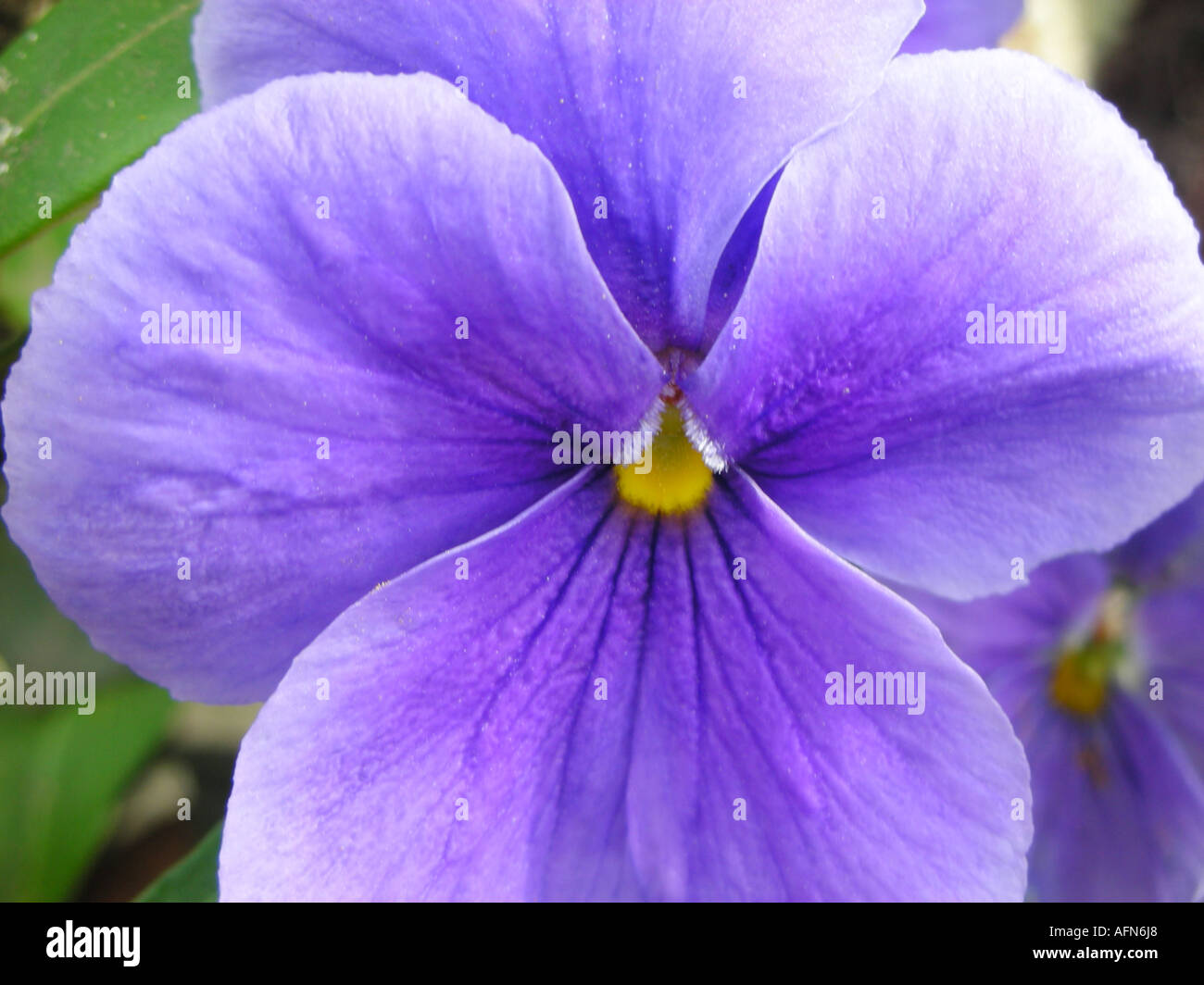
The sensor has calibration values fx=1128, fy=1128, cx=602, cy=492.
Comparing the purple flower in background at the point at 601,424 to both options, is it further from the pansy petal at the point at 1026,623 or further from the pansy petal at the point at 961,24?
the pansy petal at the point at 1026,623

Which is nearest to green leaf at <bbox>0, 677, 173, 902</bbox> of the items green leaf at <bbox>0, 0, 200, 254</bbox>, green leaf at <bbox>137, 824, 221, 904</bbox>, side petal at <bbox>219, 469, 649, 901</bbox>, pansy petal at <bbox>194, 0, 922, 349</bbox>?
green leaf at <bbox>137, 824, 221, 904</bbox>

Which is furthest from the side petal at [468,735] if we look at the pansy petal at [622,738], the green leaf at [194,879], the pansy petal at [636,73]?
the green leaf at [194,879]

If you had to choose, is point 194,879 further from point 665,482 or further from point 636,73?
point 636,73

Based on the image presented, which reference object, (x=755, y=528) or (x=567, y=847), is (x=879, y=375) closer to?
(x=755, y=528)

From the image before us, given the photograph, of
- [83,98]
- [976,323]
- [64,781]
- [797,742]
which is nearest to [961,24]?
[976,323]

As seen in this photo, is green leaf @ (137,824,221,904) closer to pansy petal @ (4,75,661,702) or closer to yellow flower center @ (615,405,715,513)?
pansy petal @ (4,75,661,702)

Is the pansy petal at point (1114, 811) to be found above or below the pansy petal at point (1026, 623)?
below
